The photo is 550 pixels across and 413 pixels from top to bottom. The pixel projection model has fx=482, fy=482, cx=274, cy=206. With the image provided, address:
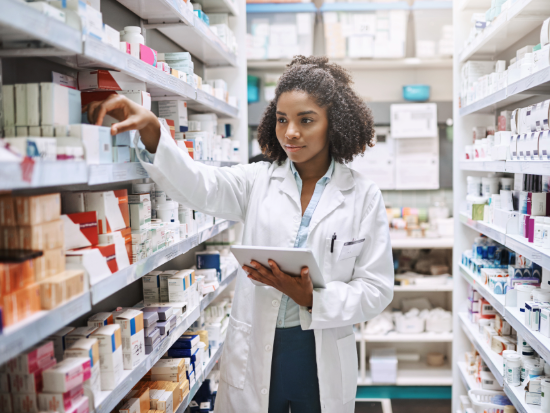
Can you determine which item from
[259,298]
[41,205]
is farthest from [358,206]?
[41,205]

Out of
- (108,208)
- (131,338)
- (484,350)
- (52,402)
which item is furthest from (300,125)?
(484,350)

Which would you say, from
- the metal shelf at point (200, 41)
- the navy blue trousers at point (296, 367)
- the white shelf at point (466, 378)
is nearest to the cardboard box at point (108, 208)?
the navy blue trousers at point (296, 367)

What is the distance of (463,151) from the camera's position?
358 cm

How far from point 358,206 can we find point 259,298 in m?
0.55

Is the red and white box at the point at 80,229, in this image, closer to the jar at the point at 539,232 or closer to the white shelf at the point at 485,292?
the jar at the point at 539,232

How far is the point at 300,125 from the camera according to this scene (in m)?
1.93

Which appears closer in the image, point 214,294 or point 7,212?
point 7,212

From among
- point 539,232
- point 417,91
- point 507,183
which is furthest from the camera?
point 417,91

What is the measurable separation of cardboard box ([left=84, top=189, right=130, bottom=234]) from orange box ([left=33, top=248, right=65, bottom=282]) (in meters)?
0.29

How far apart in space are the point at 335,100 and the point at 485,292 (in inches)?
65.5

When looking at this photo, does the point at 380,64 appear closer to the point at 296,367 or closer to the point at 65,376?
the point at 296,367

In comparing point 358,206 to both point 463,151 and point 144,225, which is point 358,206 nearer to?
point 144,225

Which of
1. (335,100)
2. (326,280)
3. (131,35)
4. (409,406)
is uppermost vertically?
(131,35)

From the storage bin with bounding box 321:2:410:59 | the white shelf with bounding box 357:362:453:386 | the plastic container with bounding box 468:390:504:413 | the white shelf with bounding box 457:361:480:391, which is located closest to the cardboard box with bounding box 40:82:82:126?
the plastic container with bounding box 468:390:504:413
